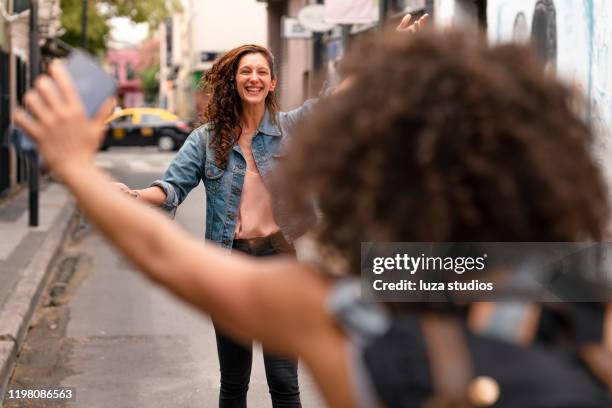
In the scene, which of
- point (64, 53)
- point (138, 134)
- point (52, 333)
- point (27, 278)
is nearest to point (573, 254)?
point (52, 333)

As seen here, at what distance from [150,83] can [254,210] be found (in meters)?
97.9

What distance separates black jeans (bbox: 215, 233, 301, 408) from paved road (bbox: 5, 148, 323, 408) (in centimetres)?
134

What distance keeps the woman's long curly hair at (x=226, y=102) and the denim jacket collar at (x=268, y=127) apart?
0.08 feet

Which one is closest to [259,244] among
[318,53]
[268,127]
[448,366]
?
[268,127]

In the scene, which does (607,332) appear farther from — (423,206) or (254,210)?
(254,210)

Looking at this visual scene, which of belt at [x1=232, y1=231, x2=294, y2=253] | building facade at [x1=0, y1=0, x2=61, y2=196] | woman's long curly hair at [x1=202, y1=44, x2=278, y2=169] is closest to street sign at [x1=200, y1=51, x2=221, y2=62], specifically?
building facade at [x1=0, y1=0, x2=61, y2=196]

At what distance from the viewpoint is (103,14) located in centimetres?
3225

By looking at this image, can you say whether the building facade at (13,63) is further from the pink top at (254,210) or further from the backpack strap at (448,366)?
the backpack strap at (448,366)

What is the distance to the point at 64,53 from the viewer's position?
93.0 feet

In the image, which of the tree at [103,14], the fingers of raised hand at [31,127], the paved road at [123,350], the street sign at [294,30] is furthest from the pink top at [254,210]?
the tree at [103,14]

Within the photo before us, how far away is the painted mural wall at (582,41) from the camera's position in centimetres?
649

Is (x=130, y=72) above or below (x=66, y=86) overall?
A: below

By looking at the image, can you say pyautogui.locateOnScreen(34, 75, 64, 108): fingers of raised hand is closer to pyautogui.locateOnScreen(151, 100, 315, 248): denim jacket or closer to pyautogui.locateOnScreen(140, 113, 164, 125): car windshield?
pyautogui.locateOnScreen(151, 100, 315, 248): denim jacket

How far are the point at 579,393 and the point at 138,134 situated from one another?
3765 centimetres
